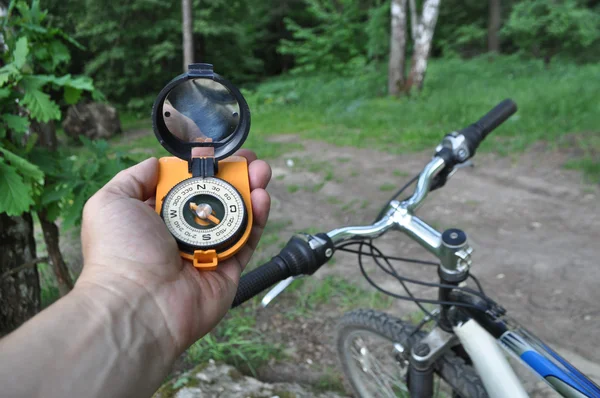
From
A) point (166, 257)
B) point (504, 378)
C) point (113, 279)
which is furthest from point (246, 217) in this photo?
point (504, 378)

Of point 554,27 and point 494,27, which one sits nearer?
point 554,27

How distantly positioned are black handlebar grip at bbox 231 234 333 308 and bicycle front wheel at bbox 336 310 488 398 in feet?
2.21

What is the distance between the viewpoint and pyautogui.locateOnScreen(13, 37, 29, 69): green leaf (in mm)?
1722

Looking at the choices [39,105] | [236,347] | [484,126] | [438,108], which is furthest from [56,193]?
[438,108]

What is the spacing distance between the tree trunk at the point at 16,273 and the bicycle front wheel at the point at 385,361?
5.03 feet

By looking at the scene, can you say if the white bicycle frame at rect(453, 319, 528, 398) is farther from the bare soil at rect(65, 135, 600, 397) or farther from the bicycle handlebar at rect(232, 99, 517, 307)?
the bare soil at rect(65, 135, 600, 397)

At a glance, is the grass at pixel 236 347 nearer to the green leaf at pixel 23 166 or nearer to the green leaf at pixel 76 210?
the green leaf at pixel 76 210

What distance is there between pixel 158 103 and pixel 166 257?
1.44 ft

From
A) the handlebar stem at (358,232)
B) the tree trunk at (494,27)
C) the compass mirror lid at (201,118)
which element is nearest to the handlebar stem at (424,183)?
the handlebar stem at (358,232)

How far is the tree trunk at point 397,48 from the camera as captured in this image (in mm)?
9914

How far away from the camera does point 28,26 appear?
6.20ft

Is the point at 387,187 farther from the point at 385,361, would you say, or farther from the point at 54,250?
the point at 54,250

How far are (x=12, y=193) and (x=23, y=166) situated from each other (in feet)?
0.37

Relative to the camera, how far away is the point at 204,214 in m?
1.28
